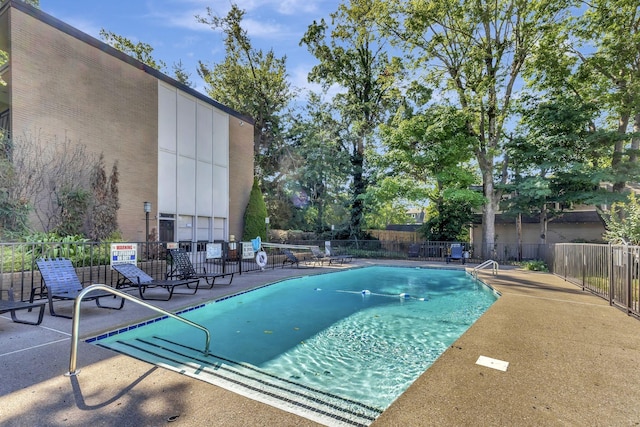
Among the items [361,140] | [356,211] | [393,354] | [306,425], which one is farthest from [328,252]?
[306,425]

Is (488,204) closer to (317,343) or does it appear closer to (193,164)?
(193,164)

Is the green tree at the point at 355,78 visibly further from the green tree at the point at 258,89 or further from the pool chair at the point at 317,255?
the pool chair at the point at 317,255

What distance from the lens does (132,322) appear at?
16.3 ft

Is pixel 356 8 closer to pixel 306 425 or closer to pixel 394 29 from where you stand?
pixel 394 29

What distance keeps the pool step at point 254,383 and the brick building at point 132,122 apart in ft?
33.5

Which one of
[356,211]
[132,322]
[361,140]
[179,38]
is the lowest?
[132,322]

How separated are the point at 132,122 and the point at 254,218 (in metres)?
7.66

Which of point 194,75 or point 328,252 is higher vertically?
point 194,75

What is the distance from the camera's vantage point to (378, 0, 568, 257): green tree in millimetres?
16797

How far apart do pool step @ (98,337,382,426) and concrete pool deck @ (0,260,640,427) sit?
18 centimetres

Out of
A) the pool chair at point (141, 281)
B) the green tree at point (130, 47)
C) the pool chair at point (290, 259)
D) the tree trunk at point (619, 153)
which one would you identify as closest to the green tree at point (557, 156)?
the tree trunk at point (619, 153)

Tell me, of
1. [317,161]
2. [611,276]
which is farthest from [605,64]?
[317,161]

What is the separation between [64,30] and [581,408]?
16.1 m

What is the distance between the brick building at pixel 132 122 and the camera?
34.8 feet
